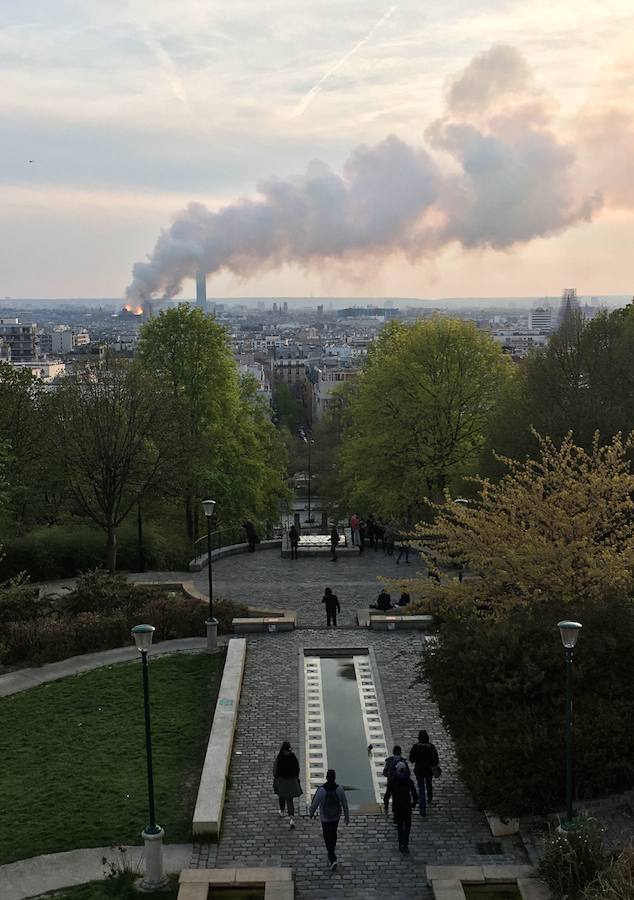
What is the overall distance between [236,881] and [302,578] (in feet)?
A: 65.2

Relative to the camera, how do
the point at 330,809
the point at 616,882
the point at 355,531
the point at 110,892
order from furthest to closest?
the point at 355,531
the point at 330,809
the point at 110,892
the point at 616,882

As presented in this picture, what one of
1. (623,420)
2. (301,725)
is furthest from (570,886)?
Result: (623,420)

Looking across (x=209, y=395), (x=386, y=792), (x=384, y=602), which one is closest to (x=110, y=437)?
(x=209, y=395)

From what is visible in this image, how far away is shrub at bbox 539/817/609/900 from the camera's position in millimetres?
11539

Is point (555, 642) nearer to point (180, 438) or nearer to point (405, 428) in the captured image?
point (180, 438)

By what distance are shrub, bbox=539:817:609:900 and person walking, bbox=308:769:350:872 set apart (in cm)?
274

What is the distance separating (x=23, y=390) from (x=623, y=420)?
73.7ft

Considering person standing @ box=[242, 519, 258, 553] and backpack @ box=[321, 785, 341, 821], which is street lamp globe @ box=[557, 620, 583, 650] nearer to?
backpack @ box=[321, 785, 341, 821]

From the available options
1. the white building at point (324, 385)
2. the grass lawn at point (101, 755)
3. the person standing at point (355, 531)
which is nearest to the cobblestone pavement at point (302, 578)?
the person standing at point (355, 531)

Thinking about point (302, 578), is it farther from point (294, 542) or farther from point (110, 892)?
point (110, 892)

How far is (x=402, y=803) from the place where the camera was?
42.7 ft

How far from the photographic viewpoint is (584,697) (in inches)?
573

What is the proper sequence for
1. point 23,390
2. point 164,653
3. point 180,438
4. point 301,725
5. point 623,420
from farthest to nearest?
point 23,390, point 180,438, point 623,420, point 164,653, point 301,725

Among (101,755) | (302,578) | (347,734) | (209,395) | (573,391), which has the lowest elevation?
(302,578)
